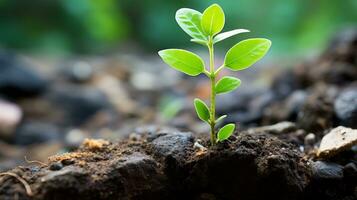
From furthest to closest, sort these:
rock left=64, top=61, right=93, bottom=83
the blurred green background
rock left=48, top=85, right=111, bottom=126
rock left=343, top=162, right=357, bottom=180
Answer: the blurred green background
rock left=64, top=61, right=93, bottom=83
rock left=48, top=85, right=111, bottom=126
rock left=343, top=162, right=357, bottom=180

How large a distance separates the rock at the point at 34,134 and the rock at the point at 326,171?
169 centimetres

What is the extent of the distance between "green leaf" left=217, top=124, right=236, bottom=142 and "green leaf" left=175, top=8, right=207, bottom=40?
21 centimetres

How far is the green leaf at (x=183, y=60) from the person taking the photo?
1012 millimetres

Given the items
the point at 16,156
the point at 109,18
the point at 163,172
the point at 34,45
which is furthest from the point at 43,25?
the point at 163,172

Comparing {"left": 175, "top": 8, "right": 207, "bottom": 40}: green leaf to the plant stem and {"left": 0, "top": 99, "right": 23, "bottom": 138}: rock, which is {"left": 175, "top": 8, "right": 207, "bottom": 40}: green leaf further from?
{"left": 0, "top": 99, "right": 23, "bottom": 138}: rock

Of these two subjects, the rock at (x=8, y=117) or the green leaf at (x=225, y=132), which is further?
the rock at (x=8, y=117)

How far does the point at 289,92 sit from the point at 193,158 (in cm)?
118

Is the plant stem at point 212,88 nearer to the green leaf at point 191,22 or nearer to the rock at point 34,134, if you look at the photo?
the green leaf at point 191,22

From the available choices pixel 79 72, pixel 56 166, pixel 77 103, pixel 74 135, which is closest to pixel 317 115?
pixel 56 166

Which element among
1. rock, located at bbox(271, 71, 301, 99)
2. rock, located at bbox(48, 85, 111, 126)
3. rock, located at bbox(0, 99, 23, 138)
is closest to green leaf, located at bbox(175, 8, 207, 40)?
rock, located at bbox(271, 71, 301, 99)

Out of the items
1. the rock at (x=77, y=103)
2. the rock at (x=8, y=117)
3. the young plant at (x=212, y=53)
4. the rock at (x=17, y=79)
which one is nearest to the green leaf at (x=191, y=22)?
the young plant at (x=212, y=53)

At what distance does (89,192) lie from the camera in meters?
0.91

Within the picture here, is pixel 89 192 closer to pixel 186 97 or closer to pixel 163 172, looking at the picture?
pixel 163 172

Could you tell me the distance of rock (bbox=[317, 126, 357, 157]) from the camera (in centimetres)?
111
